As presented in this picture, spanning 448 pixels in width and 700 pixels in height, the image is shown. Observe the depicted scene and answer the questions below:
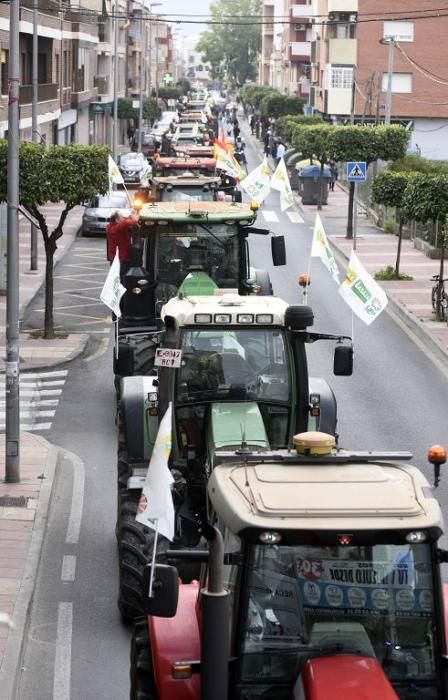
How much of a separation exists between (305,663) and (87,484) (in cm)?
970

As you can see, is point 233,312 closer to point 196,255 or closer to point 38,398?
point 196,255

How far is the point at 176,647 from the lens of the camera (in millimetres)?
7941

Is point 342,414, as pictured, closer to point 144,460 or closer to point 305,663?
point 144,460

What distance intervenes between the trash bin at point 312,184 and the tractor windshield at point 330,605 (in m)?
45.4

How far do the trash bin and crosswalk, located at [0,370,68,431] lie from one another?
1196 inches

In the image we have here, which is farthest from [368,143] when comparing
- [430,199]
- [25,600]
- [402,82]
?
[25,600]

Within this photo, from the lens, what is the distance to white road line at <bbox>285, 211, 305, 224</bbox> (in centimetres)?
4768

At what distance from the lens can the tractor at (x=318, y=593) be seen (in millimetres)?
6992

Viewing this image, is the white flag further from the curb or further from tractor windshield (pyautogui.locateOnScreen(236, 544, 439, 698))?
tractor windshield (pyautogui.locateOnScreen(236, 544, 439, 698))

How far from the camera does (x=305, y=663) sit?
23.3ft

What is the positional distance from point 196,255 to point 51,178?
6.44 meters

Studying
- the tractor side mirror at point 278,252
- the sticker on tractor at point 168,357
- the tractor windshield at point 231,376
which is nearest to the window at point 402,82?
the tractor side mirror at point 278,252

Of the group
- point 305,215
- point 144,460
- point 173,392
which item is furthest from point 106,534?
point 305,215

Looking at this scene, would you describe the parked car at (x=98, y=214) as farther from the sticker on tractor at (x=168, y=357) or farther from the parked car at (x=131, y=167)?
the sticker on tractor at (x=168, y=357)
